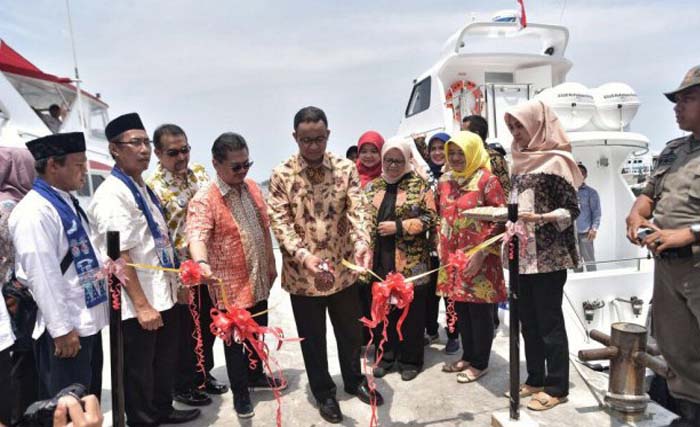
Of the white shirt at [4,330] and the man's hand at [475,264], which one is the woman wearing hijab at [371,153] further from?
the white shirt at [4,330]

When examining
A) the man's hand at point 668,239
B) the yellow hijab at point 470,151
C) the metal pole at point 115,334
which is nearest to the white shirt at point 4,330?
the metal pole at point 115,334

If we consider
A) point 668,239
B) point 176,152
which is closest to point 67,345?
point 176,152

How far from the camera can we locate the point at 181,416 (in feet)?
9.94

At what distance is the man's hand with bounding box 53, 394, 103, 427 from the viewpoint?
1203 millimetres

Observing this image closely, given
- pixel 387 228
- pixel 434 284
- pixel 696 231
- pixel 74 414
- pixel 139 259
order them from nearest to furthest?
pixel 74 414, pixel 696 231, pixel 139 259, pixel 387 228, pixel 434 284

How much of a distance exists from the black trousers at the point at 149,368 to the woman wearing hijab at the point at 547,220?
2.41 m

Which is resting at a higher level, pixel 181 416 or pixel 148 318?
pixel 148 318

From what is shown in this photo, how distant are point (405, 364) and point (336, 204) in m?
1.62

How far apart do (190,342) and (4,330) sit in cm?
141

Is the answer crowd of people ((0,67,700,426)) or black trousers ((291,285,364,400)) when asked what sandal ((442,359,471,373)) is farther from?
black trousers ((291,285,364,400))

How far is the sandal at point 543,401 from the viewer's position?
9.68 feet

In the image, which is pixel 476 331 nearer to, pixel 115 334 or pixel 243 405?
pixel 243 405

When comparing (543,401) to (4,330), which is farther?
(543,401)

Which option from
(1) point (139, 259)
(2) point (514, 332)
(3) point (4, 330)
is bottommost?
(2) point (514, 332)
